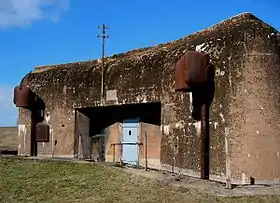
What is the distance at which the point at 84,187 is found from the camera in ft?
43.8

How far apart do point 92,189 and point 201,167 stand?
143 inches

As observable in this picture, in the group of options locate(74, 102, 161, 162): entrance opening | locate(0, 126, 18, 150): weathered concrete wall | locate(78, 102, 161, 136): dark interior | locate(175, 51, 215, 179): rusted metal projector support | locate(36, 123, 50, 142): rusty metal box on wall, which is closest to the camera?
locate(175, 51, 215, 179): rusted metal projector support

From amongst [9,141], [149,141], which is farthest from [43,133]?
[9,141]

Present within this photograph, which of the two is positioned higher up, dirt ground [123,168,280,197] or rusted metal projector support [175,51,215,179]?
rusted metal projector support [175,51,215,179]

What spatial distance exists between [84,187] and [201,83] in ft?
15.3

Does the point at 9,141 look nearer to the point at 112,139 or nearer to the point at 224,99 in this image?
the point at 112,139

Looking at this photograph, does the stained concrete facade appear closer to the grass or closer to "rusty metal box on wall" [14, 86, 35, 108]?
the grass

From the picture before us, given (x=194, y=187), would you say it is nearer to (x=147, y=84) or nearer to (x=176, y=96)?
(x=176, y=96)

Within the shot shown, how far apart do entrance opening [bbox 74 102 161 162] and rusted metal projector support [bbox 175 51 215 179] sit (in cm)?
265

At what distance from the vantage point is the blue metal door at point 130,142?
18.9 meters

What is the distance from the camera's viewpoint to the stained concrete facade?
14062 millimetres

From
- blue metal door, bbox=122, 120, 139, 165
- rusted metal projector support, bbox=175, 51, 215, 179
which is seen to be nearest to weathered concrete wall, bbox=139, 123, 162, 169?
blue metal door, bbox=122, 120, 139, 165

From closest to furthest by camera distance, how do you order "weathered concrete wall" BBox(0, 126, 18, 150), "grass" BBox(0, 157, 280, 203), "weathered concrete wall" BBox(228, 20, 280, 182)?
"grass" BBox(0, 157, 280, 203) → "weathered concrete wall" BBox(228, 20, 280, 182) → "weathered concrete wall" BBox(0, 126, 18, 150)

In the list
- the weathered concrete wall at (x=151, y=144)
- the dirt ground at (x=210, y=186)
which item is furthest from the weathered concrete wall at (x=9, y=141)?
the dirt ground at (x=210, y=186)
